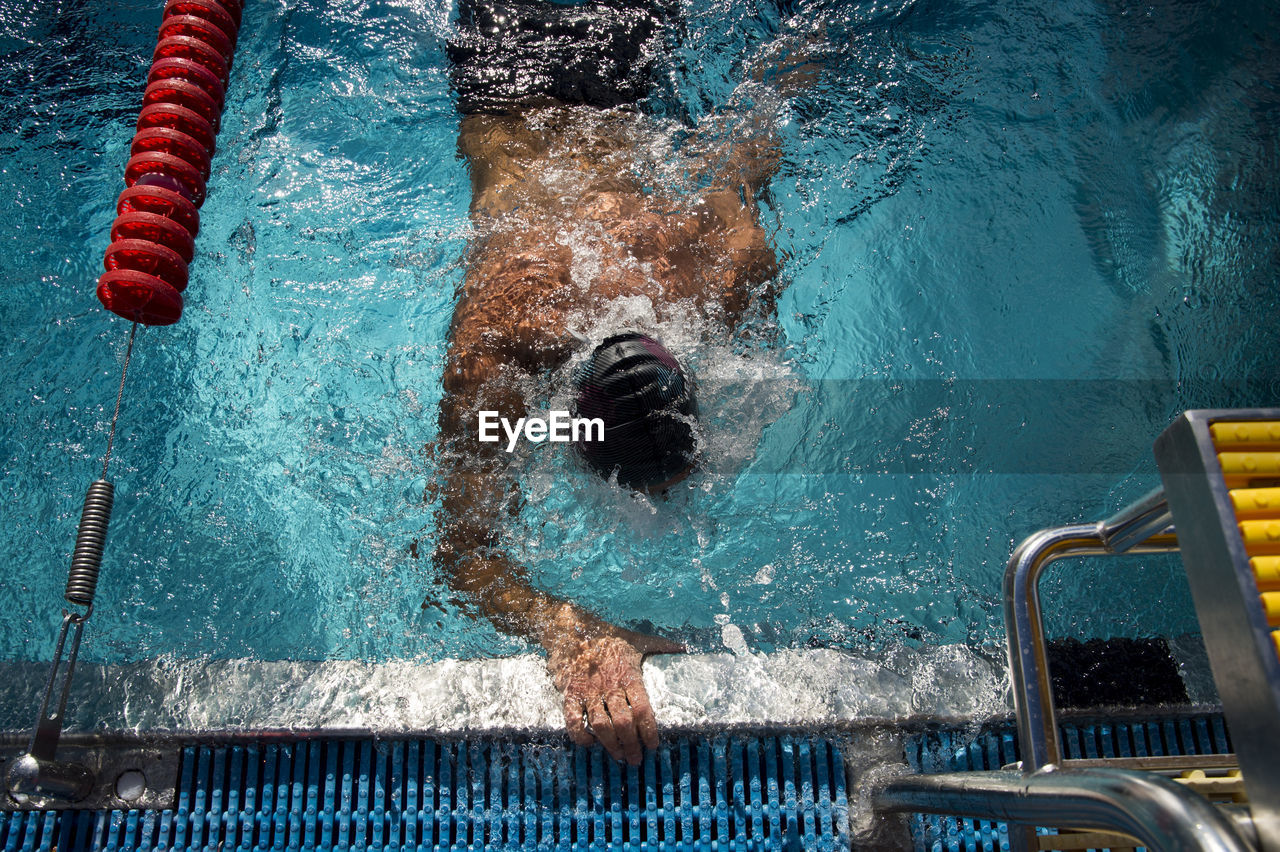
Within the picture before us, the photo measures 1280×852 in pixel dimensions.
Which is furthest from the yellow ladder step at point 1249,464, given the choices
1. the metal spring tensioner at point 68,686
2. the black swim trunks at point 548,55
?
the black swim trunks at point 548,55

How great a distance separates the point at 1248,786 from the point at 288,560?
3253 mm

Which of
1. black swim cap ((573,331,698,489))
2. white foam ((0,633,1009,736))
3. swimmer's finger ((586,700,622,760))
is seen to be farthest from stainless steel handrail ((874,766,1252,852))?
black swim cap ((573,331,698,489))

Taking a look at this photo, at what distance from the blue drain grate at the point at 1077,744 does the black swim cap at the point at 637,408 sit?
1226mm

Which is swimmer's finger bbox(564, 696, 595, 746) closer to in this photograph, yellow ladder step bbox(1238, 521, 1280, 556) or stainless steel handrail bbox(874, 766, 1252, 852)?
stainless steel handrail bbox(874, 766, 1252, 852)

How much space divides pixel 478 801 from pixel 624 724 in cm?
56

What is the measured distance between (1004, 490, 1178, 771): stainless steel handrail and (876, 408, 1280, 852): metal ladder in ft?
0.06

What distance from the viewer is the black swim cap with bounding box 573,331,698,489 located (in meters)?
2.44

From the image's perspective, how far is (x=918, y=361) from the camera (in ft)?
12.4

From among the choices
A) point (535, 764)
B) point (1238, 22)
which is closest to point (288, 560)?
point (535, 764)

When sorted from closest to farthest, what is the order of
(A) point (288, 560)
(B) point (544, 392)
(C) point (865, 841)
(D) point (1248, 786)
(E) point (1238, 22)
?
(D) point (1248, 786)
(C) point (865, 841)
(B) point (544, 392)
(A) point (288, 560)
(E) point (1238, 22)

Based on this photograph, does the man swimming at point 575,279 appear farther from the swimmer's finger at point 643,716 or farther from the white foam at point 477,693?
the white foam at point 477,693

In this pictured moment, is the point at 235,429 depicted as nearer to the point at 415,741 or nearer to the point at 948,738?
the point at 415,741

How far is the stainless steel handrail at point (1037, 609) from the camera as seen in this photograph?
1440 mm

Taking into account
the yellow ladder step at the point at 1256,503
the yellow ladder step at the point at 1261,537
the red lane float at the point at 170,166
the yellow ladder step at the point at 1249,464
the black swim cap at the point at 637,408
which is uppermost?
the red lane float at the point at 170,166
